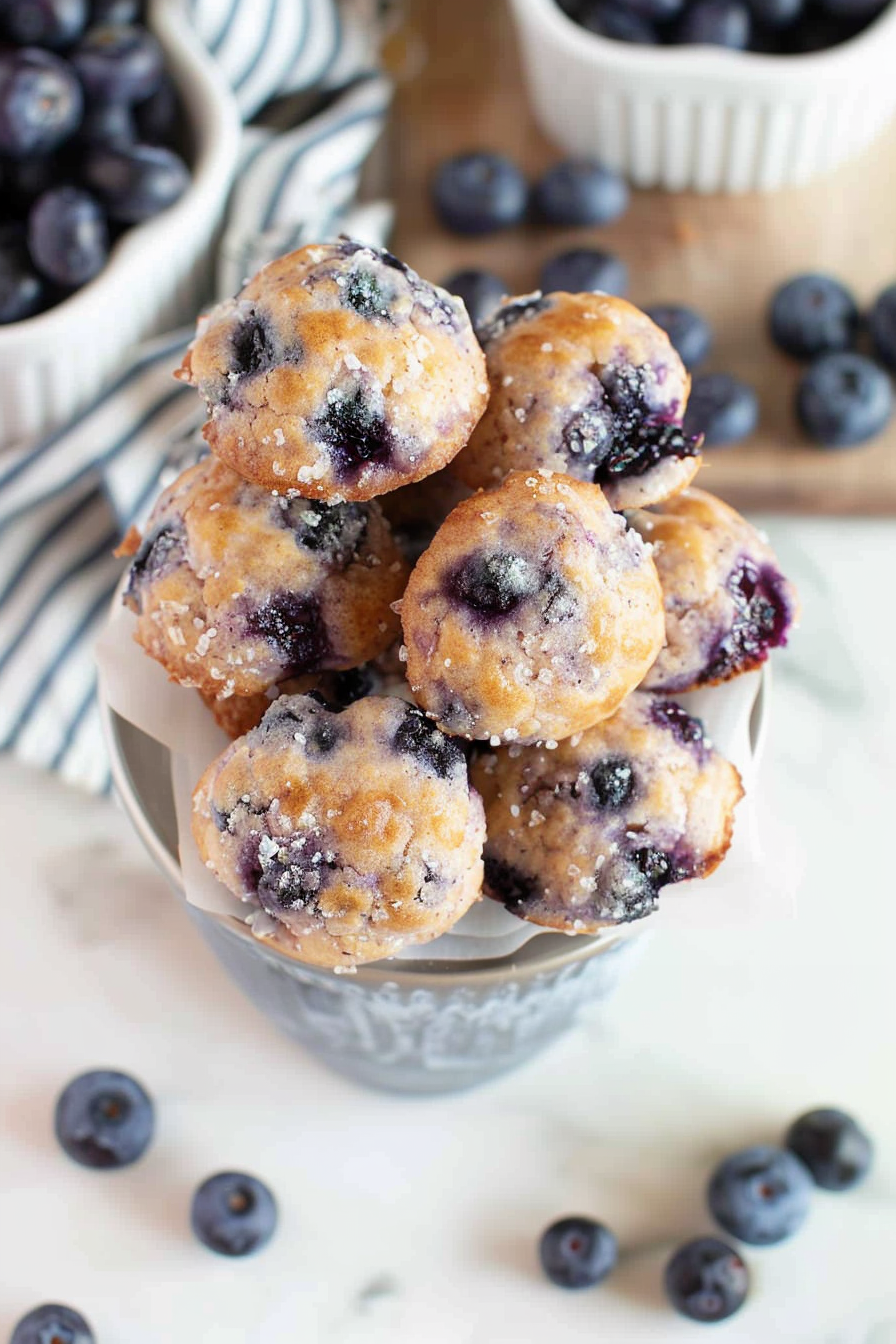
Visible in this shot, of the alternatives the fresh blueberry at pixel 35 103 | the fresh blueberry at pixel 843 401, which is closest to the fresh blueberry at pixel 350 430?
the fresh blueberry at pixel 35 103

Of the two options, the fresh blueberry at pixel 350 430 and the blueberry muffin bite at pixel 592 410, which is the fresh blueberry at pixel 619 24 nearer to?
the blueberry muffin bite at pixel 592 410

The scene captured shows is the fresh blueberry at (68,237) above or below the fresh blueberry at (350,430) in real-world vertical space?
below

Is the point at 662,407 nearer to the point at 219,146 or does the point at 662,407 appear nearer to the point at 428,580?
the point at 428,580

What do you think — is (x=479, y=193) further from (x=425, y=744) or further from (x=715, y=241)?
(x=425, y=744)

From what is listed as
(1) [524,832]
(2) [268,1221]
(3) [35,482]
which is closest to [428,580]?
(1) [524,832]

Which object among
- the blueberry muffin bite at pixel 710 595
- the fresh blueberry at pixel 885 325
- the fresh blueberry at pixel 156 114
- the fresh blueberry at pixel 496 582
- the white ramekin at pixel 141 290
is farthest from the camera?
the fresh blueberry at pixel 885 325

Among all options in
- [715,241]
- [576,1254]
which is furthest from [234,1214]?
[715,241]
